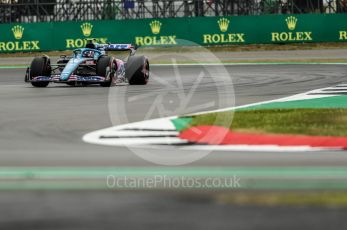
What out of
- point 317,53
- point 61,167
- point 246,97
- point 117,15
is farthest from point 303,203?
point 117,15

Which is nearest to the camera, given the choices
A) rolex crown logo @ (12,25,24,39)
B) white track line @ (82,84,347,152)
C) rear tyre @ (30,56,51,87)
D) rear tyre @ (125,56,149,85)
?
white track line @ (82,84,347,152)

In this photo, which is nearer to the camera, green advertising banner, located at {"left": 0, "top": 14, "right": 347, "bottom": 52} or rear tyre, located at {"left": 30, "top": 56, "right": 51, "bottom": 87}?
rear tyre, located at {"left": 30, "top": 56, "right": 51, "bottom": 87}

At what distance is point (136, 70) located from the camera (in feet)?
79.6

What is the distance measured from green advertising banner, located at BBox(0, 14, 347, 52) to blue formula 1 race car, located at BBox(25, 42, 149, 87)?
2133 centimetres

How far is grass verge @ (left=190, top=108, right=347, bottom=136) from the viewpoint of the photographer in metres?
11.1

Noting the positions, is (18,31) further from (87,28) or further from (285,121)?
(285,121)

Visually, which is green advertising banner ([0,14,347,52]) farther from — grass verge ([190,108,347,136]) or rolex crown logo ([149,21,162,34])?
grass verge ([190,108,347,136])

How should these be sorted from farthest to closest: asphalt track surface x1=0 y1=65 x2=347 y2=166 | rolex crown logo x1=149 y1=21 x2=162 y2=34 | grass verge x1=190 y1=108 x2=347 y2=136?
1. rolex crown logo x1=149 y1=21 x2=162 y2=34
2. grass verge x1=190 y1=108 x2=347 y2=136
3. asphalt track surface x1=0 y1=65 x2=347 y2=166

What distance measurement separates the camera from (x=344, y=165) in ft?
28.4

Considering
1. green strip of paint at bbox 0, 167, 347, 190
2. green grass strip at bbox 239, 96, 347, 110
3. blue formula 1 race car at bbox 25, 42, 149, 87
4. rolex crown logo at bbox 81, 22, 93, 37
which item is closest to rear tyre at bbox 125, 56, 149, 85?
blue formula 1 race car at bbox 25, 42, 149, 87

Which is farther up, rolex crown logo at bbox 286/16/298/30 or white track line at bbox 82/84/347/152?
white track line at bbox 82/84/347/152

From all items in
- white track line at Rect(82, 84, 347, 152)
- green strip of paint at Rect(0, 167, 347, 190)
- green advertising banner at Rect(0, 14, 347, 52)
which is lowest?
green advertising banner at Rect(0, 14, 347, 52)

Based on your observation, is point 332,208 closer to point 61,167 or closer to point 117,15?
point 61,167

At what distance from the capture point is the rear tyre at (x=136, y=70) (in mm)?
24125
